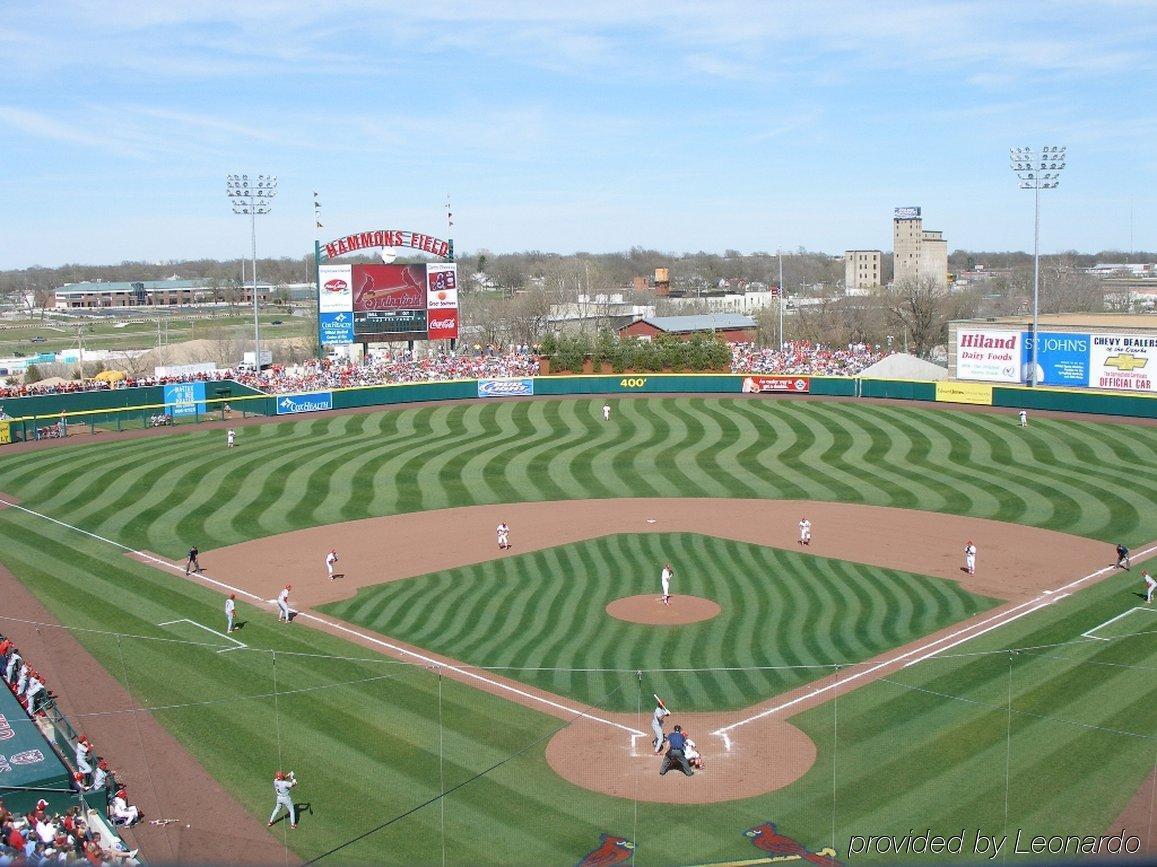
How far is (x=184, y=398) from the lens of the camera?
2493 inches

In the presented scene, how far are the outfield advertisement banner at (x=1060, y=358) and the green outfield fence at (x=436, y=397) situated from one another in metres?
2.32

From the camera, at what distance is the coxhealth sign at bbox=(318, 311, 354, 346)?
71.3 m

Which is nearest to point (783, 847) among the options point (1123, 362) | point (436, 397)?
point (1123, 362)

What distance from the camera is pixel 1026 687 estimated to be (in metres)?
22.8

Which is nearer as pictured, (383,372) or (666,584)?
(666,584)

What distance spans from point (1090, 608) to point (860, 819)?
14.4 m

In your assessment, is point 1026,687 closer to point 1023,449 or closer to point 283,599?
point 283,599

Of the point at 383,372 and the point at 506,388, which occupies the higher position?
the point at 383,372

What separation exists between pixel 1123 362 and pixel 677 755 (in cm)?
5260

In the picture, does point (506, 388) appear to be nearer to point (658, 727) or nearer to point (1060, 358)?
point (1060, 358)

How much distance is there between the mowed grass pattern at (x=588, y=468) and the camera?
135 ft

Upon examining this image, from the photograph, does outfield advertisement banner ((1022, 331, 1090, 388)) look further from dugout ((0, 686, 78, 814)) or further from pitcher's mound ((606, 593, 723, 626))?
dugout ((0, 686, 78, 814))

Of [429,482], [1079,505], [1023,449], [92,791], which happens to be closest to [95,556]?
[429,482]
